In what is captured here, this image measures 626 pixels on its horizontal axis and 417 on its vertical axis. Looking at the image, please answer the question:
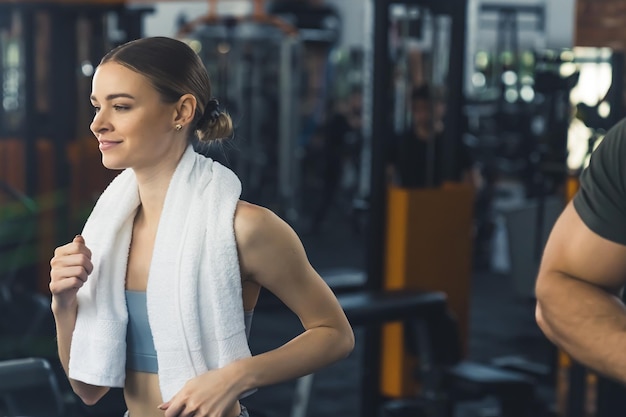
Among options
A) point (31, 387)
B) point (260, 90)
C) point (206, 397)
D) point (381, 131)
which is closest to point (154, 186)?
point (206, 397)

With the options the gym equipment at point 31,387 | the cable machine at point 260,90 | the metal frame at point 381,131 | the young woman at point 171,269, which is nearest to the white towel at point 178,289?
the young woman at point 171,269

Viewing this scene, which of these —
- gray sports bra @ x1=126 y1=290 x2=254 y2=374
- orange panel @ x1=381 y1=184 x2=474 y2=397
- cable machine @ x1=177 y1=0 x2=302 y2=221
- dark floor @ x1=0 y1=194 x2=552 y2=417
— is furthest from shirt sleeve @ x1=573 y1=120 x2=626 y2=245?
cable machine @ x1=177 y1=0 x2=302 y2=221

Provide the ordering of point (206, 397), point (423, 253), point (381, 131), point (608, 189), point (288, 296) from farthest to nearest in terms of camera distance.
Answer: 1. point (423, 253)
2. point (381, 131)
3. point (608, 189)
4. point (288, 296)
5. point (206, 397)

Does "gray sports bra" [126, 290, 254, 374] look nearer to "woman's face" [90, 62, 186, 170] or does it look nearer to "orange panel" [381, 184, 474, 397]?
"woman's face" [90, 62, 186, 170]

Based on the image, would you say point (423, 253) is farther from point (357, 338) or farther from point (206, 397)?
point (206, 397)

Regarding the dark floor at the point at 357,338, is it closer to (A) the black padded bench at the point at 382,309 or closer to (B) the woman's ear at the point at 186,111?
(A) the black padded bench at the point at 382,309

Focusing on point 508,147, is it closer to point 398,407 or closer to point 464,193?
point 464,193

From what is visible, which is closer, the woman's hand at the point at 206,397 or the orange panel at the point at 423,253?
the woman's hand at the point at 206,397

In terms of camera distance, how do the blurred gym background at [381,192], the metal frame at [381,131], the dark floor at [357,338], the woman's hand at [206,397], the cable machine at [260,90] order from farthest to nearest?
the cable machine at [260,90]
the dark floor at [357,338]
the metal frame at [381,131]
the blurred gym background at [381,192]
the woman's hand at [206,397]

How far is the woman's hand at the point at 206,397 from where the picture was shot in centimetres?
105

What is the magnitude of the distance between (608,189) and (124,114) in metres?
0.61

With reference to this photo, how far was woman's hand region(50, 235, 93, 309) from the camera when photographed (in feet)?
3.47

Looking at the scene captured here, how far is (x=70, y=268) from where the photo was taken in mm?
1061

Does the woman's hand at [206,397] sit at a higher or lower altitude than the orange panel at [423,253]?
higher
